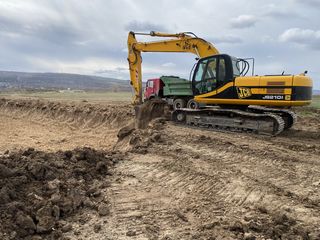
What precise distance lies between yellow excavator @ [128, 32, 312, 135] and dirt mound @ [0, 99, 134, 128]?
4.53 meters

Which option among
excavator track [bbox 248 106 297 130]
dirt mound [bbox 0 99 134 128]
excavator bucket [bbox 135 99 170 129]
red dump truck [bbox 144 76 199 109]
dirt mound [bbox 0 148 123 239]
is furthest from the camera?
dirt mound [bbox 0 99 134 128]

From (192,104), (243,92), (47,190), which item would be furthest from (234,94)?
(47,190)

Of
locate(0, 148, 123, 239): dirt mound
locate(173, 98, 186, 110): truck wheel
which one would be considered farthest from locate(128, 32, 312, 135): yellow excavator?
locate(0, 148, 123, 239): dirt mound

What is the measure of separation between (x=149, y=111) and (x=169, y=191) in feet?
29.5

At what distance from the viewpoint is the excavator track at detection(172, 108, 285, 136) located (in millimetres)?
12016

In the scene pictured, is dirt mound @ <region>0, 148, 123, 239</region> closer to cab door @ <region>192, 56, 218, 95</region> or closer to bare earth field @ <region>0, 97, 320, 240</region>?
bare earth field @ <region>0, 97, 320, 240</region>

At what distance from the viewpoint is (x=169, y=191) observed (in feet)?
22.6

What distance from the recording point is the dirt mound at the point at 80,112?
18998mm

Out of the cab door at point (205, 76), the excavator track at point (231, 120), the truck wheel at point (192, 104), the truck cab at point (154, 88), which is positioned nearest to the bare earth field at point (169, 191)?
the excavator track at point (231, 120)

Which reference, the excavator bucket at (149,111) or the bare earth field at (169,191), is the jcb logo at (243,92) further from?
the excavator bucket at (149,111)

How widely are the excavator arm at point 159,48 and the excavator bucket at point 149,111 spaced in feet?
5.04

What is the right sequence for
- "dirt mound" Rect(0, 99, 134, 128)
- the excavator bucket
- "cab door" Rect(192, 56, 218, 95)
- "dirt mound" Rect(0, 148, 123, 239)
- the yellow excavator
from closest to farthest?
1. "dirt mound" Rect(0, 148, 123, 239)
2. the yellow excavator
3. "cab door" Rect(192, 56, 218, 95)
4. the excavator bucket
5. "dirt mound" Rect(0, 99, 134, 128)

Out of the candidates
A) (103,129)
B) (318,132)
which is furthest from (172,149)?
(103,129)

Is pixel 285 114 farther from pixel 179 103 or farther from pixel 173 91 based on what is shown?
pixel 173 91
